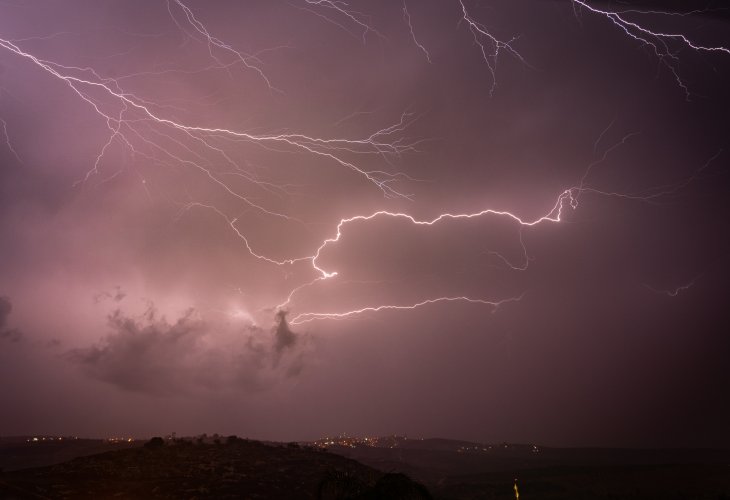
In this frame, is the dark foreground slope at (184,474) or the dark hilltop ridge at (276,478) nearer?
the dark hilltop ridge at (276,478)

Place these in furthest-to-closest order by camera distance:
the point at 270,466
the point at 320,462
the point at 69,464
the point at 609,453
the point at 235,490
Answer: the point at 609,453, the point at 320,462, the point at 270,466, the point at 69,464, the point at 235,490

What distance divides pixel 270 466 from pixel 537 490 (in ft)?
77.5

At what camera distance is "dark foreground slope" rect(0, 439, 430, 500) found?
755 inches

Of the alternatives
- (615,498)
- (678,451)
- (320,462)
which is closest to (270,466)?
(320,462)

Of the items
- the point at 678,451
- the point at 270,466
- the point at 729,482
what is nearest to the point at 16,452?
the point at 270,466

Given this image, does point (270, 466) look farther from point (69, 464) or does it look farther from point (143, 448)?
point (69, 464)

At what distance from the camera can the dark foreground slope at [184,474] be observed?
19.2 m

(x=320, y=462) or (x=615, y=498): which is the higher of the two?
(x=320, y=462)

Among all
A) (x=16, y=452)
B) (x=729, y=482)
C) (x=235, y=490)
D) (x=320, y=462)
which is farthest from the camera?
(x=16, y=452)

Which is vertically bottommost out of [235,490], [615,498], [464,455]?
[464,455]

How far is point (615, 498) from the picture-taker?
1165 inches

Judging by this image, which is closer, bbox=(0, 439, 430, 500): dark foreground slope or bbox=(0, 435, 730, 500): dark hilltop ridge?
bbox=(0, 435, 730, 500): dark hilltop ridge

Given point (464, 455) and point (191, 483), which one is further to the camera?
point (464, 455)

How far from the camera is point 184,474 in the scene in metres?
22.3
